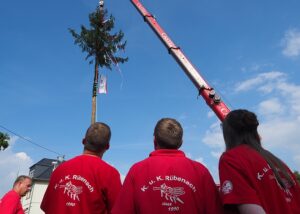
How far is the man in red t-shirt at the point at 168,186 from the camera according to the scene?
291 cm

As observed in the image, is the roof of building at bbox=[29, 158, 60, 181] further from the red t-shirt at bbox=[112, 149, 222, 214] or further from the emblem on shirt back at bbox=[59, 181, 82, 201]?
the red t-shirt at bbox=[112, 149, 222, 214]

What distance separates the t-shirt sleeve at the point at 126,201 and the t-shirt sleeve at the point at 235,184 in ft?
2.68

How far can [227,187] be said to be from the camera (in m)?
2.67

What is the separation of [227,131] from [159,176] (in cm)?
76

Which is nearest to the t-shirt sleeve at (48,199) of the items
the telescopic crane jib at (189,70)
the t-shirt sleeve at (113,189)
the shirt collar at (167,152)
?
the t-shirt sleeve at (113,189)

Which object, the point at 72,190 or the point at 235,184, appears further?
the point at 72,190

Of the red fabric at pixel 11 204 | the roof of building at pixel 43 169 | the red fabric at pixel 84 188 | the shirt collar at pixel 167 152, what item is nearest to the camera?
the shirt collar at pixel 167 152

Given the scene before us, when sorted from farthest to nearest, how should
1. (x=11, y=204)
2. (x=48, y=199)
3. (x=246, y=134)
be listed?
(x=11, y=204)
(x=48, y=199)
(x=246, y=134)

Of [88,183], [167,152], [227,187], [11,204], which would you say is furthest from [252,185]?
[11,204]

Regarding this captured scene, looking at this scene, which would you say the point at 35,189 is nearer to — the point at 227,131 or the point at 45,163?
the point at 45,163

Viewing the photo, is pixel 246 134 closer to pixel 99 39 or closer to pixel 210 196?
pixel 210 196

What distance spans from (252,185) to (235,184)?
0.47 feet

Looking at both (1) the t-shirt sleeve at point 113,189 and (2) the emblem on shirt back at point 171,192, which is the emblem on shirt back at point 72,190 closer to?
(1) the t-shirt sleeve at point 113,189

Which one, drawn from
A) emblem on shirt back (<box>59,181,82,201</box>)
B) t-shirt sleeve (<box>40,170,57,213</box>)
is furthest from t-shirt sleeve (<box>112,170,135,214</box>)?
t-shirt sleeve (<box>40,170,57,213</box>)
